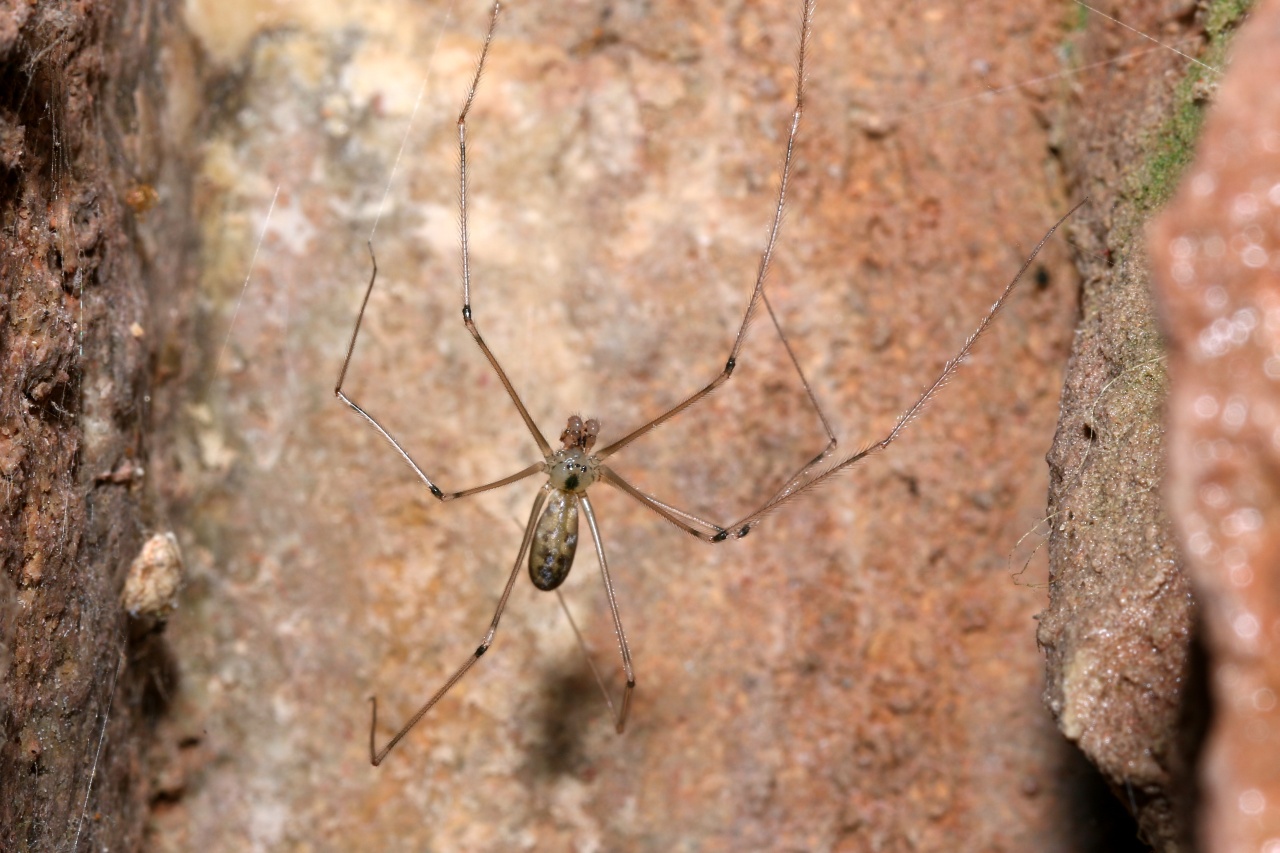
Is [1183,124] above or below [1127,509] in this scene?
above

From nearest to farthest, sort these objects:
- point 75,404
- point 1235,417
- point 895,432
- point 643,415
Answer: point 1235,417 < point 75,404 < point 895,432 < point 643,415

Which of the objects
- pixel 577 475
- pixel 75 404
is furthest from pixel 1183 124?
pixel 75 404

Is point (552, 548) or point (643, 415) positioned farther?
point (643, 415)

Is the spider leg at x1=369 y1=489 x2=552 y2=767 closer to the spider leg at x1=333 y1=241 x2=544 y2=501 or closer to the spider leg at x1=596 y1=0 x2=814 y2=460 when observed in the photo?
the spider leg at x1=333 y1=241 x2=544 y2=501

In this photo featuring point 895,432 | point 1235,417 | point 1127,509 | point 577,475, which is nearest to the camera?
point 1235,417

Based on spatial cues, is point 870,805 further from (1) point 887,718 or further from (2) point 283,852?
(2) point 283,852

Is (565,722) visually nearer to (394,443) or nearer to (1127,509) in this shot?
(394,443)

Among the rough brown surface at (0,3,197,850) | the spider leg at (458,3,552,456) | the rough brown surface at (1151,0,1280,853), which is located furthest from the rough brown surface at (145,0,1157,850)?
the rough brown surface at (1151,0,1280,853)
